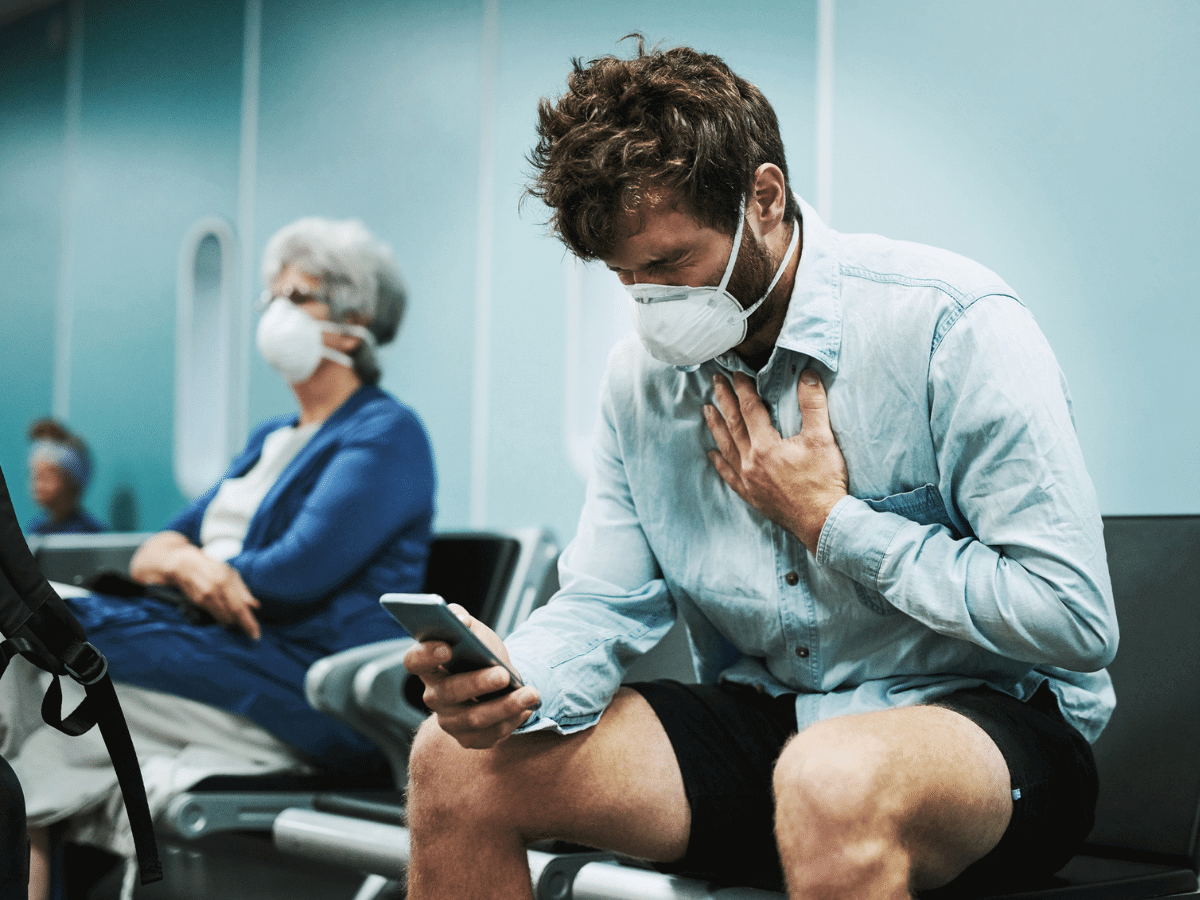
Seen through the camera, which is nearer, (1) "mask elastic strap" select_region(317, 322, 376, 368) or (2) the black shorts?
(2) the black shorts

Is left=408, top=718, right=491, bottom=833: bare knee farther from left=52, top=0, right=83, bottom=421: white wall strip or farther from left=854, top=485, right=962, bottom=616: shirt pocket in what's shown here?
left=52, top=0, right=83, bottom=421: white wall strip

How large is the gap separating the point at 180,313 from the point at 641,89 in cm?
351

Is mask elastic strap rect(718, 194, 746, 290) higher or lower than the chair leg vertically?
higher

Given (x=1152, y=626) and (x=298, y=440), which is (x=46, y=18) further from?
(x=1152, y=626)

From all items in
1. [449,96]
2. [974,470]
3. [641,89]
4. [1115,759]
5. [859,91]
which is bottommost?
[1115,759]

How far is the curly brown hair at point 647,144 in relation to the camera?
1192mm

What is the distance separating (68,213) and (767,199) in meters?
4.47

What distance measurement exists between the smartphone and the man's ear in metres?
0.57

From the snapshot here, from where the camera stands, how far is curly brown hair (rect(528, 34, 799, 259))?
119 centimetres

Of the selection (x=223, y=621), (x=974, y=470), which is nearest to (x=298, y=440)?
(x=223, y=621)

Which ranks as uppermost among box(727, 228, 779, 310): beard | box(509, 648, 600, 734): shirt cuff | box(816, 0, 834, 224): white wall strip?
box(816, 0, 834, 224): white wall strip

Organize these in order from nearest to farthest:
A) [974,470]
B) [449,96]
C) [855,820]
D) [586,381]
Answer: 1. [855,820]
2. [974,470]
3. [586,381]
4. [449,96]

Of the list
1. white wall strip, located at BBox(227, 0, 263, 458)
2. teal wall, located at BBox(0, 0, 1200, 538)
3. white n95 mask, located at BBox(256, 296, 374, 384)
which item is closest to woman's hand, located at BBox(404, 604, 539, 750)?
teal wall, located at BBox(0, 0, 1200, 538)

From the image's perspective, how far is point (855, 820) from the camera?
95cm
